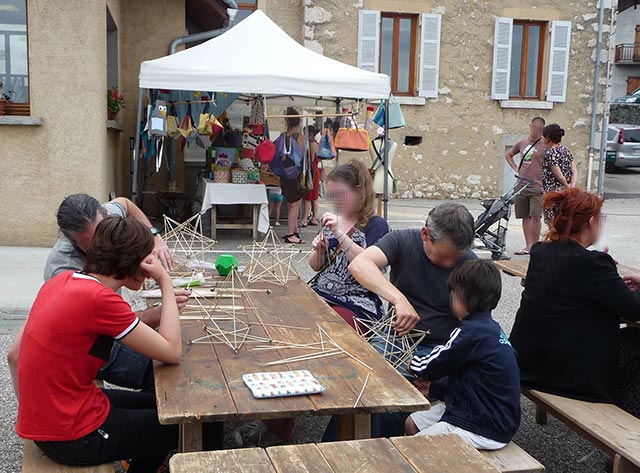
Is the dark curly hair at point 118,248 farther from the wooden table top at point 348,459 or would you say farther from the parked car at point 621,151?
the parked car at point 621,151

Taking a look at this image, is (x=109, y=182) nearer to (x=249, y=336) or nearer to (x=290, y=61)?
(x=290, y=61)

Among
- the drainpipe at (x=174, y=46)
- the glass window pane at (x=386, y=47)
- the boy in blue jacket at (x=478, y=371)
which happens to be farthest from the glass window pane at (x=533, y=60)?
the boy in blue jacket at (x=478, y=371)

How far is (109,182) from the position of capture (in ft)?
29.6

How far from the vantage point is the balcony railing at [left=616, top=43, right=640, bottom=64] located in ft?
96.9

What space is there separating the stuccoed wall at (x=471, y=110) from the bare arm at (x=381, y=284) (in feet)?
38.5

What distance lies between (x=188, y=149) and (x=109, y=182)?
10.9 feet

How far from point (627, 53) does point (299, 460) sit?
104 ft

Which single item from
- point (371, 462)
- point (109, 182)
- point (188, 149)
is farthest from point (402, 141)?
point (371, 462)

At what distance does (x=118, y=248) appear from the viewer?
2379 millimetres

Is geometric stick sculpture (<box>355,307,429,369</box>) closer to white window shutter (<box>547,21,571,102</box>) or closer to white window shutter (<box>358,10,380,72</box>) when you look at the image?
white window shutter (<box>358,10,380,72</box>)

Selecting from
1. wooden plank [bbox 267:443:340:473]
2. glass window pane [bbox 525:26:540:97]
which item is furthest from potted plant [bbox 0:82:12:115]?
glass window pane [bbox 525:26:540:97]

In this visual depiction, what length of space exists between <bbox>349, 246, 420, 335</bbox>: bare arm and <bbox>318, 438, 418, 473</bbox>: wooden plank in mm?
1107

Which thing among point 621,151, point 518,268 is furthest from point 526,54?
point 518,268

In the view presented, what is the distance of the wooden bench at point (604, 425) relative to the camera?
255 cm
